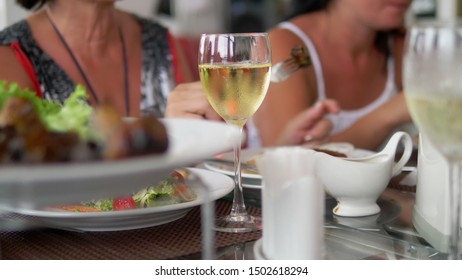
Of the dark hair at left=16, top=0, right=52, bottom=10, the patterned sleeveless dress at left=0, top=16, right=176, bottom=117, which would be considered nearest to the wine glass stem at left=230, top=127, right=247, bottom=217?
the patterned sleeveless dress at left=0, top=16, right=176, bottom=117

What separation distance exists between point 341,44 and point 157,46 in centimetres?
55

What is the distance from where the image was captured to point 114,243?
0.62 metres

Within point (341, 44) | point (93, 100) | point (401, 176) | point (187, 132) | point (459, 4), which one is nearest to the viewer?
point (187, 132)

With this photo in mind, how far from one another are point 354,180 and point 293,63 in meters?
0.90

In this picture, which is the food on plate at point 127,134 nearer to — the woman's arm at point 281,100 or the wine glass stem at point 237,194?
the wine glass stem at point 237,194

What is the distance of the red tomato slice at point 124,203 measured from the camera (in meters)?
0.66

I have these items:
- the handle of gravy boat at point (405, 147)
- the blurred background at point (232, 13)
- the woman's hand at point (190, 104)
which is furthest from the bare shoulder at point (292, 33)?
the blurred background at point (232, 13)

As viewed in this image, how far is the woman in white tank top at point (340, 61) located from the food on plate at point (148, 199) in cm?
84

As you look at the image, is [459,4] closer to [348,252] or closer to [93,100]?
[93,100]

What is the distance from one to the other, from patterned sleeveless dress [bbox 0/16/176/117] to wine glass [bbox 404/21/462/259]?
3.34 feet

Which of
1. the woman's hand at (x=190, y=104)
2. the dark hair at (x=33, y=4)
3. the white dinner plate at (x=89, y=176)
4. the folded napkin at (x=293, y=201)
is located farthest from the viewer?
the dark hair at (x=33, y=4)

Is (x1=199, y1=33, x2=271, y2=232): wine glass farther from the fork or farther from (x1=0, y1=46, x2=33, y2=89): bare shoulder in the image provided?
(x1=0, y1=46, x2=33, y2=89): bare shoulder
